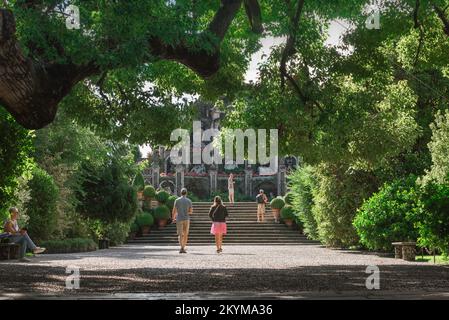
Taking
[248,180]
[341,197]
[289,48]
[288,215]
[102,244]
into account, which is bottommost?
[102,244]

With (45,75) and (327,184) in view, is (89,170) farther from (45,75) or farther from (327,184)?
Answer: (45,75)

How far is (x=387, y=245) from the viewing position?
2353 centimetres

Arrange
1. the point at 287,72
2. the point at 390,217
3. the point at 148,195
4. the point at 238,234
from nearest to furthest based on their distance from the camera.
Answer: the point at 287,72 < the point at 390,217 < the point at 238,234 < the point at 148,195

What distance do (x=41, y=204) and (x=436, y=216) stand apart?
14805mm

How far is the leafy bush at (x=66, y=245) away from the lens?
27.5 metres

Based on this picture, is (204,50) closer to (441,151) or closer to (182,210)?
(182,210)

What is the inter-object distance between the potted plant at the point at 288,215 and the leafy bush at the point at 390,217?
57.9 ft

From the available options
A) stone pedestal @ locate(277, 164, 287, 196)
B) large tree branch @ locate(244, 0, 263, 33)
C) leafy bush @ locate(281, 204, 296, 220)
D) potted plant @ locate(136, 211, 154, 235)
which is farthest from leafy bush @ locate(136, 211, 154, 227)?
large tree branch @ locate(244, 0, 263, 33)

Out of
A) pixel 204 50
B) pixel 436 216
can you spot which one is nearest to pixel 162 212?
pixel 436 216

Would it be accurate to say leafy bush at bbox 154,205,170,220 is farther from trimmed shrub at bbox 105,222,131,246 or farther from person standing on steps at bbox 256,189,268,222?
trimmed shrub at bbox 105,222,131,246

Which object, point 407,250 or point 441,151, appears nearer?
point 407,250

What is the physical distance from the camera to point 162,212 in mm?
→ 42812

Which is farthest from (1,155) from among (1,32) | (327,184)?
(327,184)
